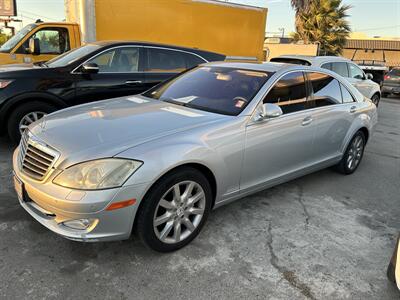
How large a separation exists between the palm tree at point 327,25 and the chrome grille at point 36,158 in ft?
74.1

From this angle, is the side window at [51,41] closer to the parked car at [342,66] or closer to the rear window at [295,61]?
the rear window at [295,61]

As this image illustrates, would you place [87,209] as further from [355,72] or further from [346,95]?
[355,72]

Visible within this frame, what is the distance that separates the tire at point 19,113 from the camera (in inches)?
205

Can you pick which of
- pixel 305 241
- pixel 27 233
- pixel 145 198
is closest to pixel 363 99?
pixel 305 241

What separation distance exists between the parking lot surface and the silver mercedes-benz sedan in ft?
0.96

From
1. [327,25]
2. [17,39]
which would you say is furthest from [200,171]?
[327,25]

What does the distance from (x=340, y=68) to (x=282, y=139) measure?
629 centimetres

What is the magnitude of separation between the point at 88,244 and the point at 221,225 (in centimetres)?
124

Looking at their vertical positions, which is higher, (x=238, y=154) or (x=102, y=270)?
(x=238, y=154)

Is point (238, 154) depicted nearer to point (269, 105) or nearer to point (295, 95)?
point (269, 105)

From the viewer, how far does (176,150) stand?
9.30 feet

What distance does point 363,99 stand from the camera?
208 inches

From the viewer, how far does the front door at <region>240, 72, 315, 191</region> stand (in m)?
3.50

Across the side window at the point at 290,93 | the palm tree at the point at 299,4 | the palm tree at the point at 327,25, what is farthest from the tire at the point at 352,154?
the palm tree at the point at 299,4
